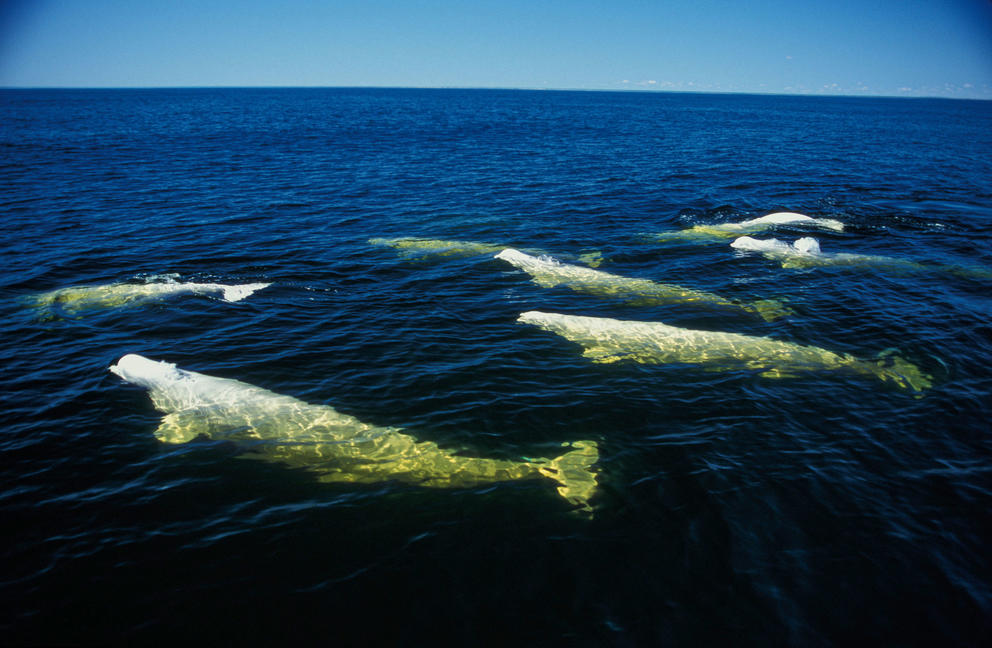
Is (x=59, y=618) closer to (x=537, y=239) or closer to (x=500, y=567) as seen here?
(x=500, y=567)

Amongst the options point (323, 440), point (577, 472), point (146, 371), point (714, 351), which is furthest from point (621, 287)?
point (146, 371)

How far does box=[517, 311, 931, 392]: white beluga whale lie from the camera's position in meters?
14.3

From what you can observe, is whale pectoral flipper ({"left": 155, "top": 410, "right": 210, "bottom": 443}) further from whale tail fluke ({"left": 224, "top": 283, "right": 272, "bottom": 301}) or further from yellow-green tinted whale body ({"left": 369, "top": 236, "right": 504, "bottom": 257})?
yellow-green tinted whale body ({"left": 369, "top": 236, "right": 504, "bottom": 257})

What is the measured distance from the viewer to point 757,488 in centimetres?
1005

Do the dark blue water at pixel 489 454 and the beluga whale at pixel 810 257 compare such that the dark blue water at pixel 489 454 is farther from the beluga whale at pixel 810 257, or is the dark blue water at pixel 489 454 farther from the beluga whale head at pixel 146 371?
the beluga whale at pixel 810 257

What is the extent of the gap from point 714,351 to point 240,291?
54.7 ft

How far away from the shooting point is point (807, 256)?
23.5 metres

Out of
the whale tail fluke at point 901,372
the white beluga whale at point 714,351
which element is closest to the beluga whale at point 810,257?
the whale tail fluke at point 901,372

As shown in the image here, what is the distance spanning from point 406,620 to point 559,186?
3564 centimetres

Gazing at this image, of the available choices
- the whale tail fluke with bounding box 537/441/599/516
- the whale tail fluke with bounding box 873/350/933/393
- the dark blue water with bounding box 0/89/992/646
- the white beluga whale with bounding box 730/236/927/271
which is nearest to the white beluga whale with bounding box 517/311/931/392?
the whale tail fluke with bounding box 873/350/933/393

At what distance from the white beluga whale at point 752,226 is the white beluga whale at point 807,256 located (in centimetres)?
215

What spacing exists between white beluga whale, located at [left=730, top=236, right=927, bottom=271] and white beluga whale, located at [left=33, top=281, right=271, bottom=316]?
71.5ft

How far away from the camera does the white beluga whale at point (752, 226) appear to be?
27.1m

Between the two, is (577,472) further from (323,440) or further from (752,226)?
(752,226)
